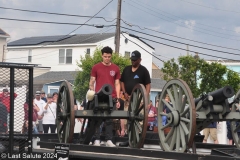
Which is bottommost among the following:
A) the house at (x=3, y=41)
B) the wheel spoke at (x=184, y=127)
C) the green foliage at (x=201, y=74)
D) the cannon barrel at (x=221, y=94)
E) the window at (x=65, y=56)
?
the wheel spoke at (x=184, y=127)

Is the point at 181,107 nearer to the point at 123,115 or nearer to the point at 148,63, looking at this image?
the point at 123,115

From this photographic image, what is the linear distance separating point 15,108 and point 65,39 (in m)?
57.4

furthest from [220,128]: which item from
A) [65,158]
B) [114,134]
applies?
[65,158]

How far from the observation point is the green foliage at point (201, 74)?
39.2m

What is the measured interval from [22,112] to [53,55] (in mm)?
55785

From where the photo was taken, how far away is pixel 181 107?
885 cm

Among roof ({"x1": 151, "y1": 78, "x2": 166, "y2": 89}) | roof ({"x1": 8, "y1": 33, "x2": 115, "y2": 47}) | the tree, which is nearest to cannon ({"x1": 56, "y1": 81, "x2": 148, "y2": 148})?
the tree

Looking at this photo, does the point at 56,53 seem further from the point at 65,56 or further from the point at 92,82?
the point at 92,82

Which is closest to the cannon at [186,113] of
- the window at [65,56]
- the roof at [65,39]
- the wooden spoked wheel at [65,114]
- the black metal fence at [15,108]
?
the wooden spoked wheel at [65,114]

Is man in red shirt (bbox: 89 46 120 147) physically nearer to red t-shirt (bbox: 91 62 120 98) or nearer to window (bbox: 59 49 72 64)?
red t-shirt (bbox: 91 62 120 98)

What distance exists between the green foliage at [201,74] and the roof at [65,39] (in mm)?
19129

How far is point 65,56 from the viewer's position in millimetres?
61562

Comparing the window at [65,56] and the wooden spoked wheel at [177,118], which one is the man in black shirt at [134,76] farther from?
the window at [65,56]

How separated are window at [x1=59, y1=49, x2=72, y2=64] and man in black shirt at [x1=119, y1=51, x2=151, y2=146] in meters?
49.9
